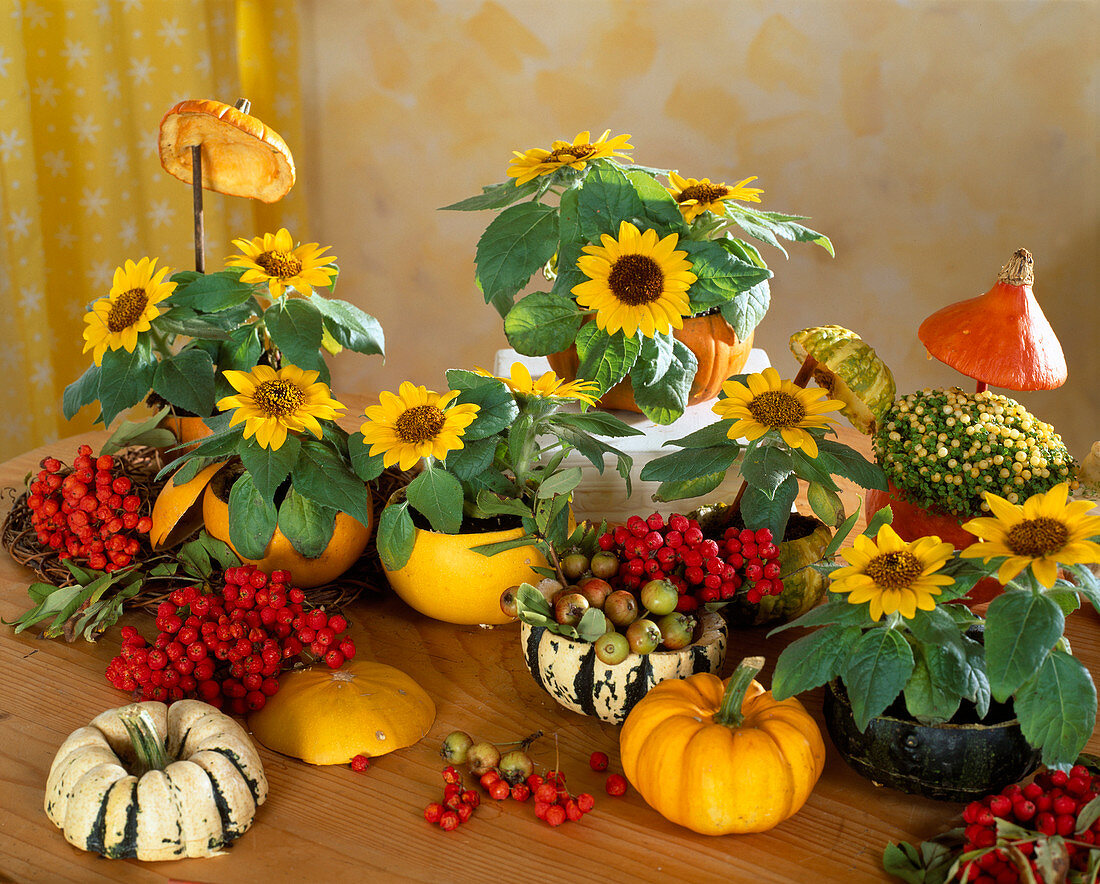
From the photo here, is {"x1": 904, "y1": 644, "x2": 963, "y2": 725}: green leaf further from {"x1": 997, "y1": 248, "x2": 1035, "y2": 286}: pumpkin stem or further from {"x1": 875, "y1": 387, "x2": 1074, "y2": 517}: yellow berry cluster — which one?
{"x1": 997, "y1": 248, "x2": 1035, "y2": 286}: pumpkin stem

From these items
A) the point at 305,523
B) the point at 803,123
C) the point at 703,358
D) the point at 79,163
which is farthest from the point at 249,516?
the point at 803,123

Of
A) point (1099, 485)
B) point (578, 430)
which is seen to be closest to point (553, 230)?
point (578, 430)

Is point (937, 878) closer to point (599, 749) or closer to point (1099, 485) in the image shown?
point (599, 749)

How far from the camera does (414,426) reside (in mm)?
922

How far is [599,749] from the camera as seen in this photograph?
866mm

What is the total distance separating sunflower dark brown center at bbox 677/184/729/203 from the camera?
105cm

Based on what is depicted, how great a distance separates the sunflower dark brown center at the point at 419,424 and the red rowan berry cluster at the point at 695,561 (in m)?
0.19

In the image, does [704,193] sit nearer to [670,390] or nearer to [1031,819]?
[670,390]

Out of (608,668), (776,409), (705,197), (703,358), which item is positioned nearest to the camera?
(608,668)

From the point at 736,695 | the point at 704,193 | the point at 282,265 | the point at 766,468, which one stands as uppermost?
the point at 704,193

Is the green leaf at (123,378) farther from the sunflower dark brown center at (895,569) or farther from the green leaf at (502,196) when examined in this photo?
the sunflower dark brown center at (895,569)

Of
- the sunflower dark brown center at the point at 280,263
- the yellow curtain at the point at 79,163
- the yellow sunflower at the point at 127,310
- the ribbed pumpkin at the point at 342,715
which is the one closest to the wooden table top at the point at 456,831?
the ribbed pumpkin at the point at 342,715

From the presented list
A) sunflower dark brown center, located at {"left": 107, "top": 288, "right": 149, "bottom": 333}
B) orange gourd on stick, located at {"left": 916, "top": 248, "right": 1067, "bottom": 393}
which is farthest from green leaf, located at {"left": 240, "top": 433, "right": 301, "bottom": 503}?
orange gourd on stick, located at {"left": 916, "top": 248, "right": 1067, "bottom": 393}

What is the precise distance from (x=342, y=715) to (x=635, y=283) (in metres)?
0.48
